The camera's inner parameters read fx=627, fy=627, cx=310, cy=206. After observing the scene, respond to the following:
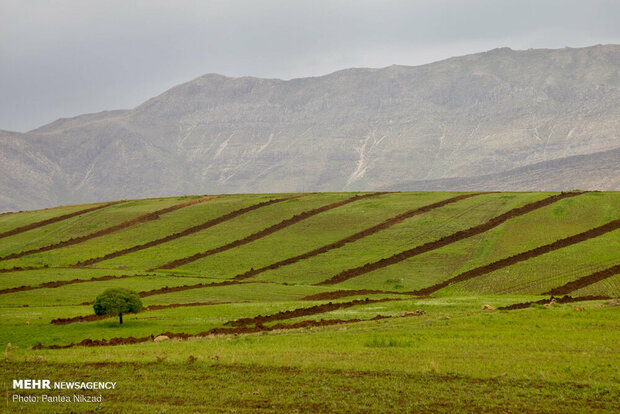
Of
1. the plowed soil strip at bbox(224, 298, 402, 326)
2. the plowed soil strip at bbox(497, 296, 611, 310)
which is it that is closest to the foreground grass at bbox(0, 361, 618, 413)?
the plowed soil strip at bbox(224, 298, 402, 326)

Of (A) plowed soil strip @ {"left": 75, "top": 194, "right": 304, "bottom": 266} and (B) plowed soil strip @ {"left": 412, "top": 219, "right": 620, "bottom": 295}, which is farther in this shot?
(A) plowed soil strip @ {"left": 75, "top": 194, "right": 304, "bottom": 266}

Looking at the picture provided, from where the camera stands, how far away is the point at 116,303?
165ft

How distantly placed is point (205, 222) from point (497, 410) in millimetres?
100085

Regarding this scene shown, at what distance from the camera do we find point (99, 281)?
2950 inches

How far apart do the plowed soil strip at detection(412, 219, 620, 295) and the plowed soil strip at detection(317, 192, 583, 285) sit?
1133 centimetres

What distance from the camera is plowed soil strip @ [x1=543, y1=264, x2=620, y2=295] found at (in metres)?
65.5

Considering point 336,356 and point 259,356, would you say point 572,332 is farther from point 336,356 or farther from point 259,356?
point 259,356

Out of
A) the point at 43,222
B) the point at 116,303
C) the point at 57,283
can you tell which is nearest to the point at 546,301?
the point at 116,303

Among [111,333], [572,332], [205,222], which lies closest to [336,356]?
[572,332]

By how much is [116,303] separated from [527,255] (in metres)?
54.6

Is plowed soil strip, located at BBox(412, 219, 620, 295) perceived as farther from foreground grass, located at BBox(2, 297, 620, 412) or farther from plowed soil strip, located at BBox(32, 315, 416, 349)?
foreground grass, located at BBox(2, 297, 620, 412)

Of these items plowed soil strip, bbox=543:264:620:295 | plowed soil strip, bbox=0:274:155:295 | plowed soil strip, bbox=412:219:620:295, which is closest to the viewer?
plowed soil strip, bbox=543:264:620:295

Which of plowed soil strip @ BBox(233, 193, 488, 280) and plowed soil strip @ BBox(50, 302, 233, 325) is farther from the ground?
plowed soil strip @ BBox(233, 193, 488, 280)

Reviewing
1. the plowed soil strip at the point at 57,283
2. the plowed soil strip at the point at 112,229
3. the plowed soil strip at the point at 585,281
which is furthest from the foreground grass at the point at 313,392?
the plowed soil strip at the point at 112,229
